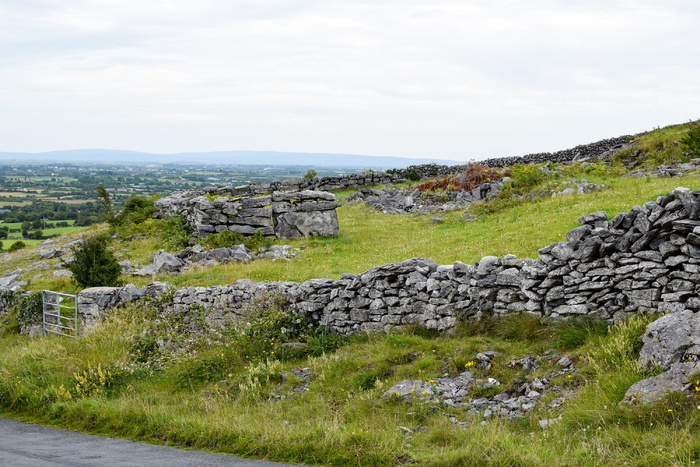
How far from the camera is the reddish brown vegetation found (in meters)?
32.8

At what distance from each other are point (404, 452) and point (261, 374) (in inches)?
177

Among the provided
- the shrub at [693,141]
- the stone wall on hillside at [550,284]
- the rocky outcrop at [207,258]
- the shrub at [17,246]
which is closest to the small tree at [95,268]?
the rocky outcrop at [207,258]

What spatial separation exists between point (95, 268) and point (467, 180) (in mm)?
22059

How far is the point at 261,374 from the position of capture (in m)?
11.2

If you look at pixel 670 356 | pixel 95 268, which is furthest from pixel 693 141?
pixel 95 268

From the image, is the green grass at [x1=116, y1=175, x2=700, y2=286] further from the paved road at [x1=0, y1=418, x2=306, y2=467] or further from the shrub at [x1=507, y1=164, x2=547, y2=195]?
the paved road at [x1=0, y1=418, x2=306, y2=467]

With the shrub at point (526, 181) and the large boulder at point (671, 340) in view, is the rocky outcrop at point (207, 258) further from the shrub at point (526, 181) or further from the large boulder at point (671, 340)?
the large boulder at point (671, 340)

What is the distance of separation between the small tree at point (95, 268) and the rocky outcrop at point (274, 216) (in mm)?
5657

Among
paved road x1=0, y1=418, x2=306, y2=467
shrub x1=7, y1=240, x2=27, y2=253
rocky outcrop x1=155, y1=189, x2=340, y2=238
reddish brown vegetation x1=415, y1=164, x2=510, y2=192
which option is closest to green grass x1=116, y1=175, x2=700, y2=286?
rocky outcrop x1=155, y1=189, x2=340, y2=238

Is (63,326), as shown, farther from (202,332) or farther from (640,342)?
(640,342)

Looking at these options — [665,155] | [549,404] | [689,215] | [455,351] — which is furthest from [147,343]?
[665,155]

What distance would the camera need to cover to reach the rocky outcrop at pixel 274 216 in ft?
77.1

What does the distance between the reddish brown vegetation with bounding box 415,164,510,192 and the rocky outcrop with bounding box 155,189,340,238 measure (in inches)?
437

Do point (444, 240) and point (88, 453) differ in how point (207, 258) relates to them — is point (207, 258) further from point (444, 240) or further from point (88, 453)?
point (88, 453)
